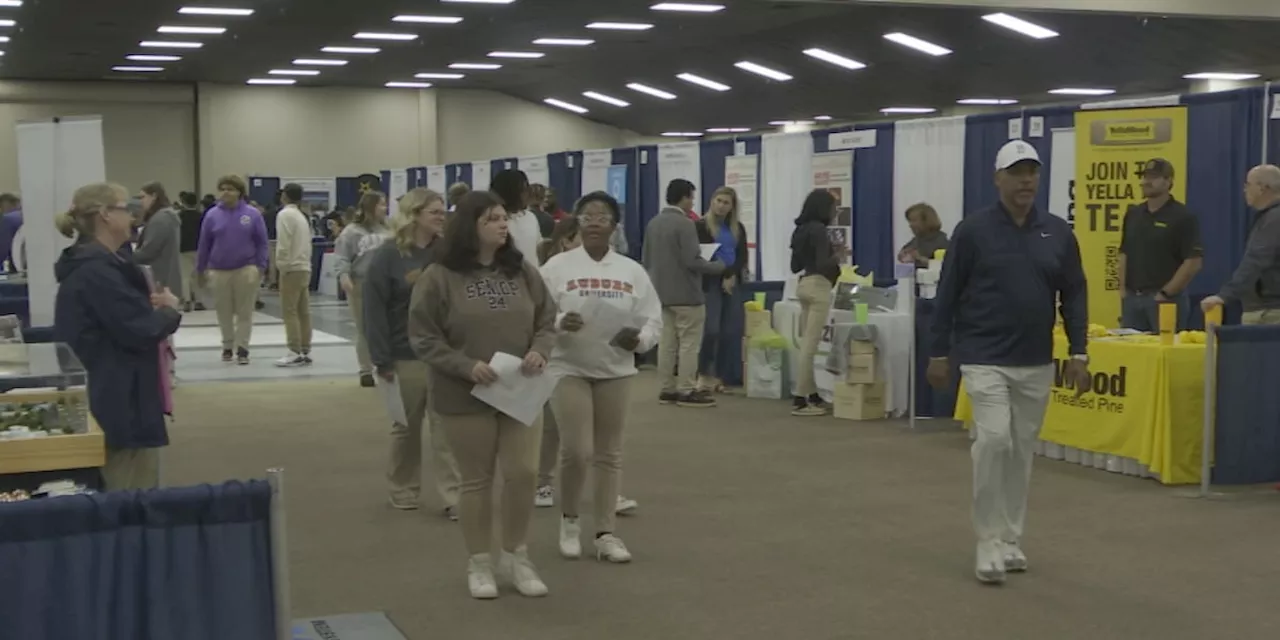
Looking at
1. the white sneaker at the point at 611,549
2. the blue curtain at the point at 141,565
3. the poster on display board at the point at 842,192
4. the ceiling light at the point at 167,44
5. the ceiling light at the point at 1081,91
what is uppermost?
the ceiling light at the point at 167,44

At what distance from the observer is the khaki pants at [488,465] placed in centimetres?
470

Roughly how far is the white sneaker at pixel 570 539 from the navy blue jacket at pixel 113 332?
1626 mm

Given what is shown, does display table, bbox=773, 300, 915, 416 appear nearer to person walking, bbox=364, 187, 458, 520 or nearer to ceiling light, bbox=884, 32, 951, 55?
person walking, bbox=364, 187, 458, 520

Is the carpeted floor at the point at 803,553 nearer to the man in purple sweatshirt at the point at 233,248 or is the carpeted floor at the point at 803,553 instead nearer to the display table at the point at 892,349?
the display table at the point at 892,349

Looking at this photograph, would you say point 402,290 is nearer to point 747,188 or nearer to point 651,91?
point 747,188

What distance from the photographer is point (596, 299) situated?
17.1 ft

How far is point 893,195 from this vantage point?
33.7 feet

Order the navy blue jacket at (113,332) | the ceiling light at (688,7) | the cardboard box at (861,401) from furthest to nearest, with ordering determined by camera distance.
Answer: the ceiling light at (688,7) → the cardboard box at (861,401) → the navy blue jacket at (113,332)

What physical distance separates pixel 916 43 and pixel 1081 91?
14.2 ft

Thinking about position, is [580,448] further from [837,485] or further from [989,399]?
[837,485]

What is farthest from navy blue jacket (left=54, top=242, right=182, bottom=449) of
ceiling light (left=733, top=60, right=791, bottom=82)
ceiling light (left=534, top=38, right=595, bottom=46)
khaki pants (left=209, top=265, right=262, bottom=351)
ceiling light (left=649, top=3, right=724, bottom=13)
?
ceiling light (left=733, top=60, right=791, bottom=82)

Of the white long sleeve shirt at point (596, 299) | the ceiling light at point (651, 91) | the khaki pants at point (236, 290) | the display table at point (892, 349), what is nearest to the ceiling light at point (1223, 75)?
the ceiling light at point (651, 91)

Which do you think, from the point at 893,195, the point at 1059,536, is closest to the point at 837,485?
the point at 1059,536

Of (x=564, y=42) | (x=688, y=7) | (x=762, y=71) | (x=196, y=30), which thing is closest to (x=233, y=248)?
(x=688, y=7)
